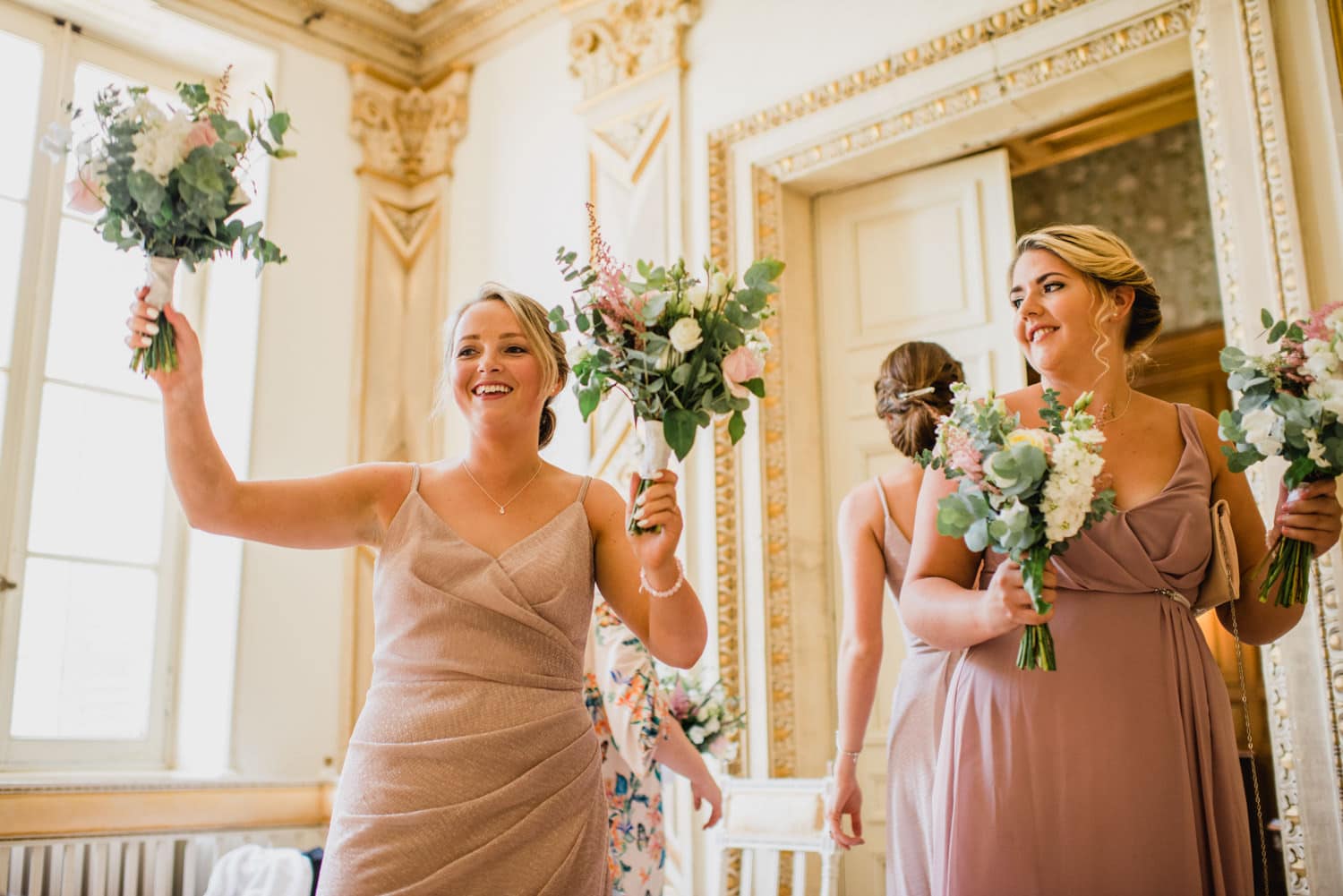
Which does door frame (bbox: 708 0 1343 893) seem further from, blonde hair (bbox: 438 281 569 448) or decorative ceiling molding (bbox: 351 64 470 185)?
blonde hair (bbox: 438 281 569 448)

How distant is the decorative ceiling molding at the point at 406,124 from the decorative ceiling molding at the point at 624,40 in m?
0.90

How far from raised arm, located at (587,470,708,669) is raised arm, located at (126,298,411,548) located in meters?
0.40

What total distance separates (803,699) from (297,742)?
2.49 m

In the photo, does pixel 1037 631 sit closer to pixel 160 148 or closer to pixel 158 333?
pixel 158 333

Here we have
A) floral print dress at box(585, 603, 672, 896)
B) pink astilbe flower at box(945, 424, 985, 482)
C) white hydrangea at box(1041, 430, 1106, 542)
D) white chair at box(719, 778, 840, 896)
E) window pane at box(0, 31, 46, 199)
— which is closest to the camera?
white hydrangea at box(1041, 430, 1106, 542)

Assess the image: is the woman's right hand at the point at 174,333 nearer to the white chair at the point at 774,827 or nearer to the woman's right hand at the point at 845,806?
the woman's right hand at the point at 845,806

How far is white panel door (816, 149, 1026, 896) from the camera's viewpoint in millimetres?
5031

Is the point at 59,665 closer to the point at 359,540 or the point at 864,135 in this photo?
the point at 359,540

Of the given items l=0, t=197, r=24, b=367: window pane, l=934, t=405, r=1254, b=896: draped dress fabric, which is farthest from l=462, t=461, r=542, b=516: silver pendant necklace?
l=0, t=197, r=24, b=367: window pane

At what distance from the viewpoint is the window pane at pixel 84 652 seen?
536cm

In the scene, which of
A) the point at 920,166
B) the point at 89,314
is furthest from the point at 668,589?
the point at 89,314

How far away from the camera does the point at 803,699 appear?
516 centimetres

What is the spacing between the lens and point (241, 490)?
2.23 m

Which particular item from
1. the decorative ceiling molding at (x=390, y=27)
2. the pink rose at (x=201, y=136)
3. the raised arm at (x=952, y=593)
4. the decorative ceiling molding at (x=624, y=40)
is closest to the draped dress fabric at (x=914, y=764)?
the raised arm at (x=952, y=593)
